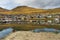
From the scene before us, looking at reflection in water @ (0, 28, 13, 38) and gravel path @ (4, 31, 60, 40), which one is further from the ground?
reflection in water @ (0, 28, 13, 38)

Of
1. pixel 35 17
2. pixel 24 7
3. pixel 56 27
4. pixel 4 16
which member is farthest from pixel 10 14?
pixel 56 27

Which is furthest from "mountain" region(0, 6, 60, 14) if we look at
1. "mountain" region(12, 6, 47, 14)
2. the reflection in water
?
the reflection in water

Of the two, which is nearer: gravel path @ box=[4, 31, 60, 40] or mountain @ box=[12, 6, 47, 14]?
gravel path @ box=[4, 31, 60, 40]

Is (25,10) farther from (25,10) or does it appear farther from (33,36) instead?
(33,36)

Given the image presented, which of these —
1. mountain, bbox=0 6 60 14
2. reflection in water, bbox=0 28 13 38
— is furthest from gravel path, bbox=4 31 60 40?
mountain, bbox=0 6 60 14

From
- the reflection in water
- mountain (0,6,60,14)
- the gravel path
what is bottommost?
the gravel path

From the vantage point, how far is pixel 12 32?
2.27 meters

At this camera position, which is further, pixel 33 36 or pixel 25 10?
pixel 25 10

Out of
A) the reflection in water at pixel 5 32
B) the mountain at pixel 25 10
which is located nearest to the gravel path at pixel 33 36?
the reflection in water at pixel 5 32

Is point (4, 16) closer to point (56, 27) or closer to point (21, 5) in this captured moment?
point (21, 5)

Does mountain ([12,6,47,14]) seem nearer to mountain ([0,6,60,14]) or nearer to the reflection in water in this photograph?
mountain ([0,6,60,14])

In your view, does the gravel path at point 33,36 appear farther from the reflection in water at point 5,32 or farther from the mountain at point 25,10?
the mountain at point 25,10

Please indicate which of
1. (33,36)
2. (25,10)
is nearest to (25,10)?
(25,10)

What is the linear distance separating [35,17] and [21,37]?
0.41 meters
